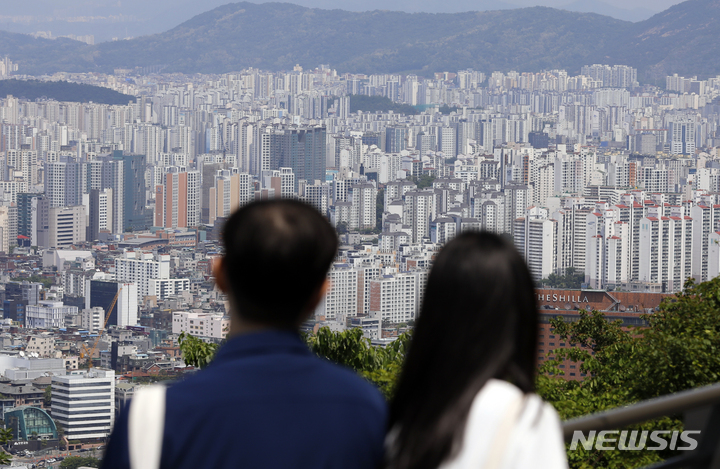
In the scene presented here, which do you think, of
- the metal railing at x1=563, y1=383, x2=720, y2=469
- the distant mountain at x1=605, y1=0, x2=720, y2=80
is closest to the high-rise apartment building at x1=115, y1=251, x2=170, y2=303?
the metal railing at x1=563, y1=383, x2=720, y2=469

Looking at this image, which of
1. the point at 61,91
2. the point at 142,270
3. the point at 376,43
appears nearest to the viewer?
the point at 142,270

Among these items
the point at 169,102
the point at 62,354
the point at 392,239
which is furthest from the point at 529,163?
the point at 169,102

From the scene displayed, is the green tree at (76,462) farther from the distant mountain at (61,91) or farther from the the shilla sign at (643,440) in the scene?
the distant mountain at (61,91)

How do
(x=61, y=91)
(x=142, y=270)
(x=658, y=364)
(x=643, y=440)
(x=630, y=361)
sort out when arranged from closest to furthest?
(x=643, y=440) → (x=658, y=364) → (x=630, y=361) → (x=142, y=270) → (x=61, y=91)

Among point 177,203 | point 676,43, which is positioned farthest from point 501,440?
point 676,43

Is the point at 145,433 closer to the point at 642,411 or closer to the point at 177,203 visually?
the point at 642,411

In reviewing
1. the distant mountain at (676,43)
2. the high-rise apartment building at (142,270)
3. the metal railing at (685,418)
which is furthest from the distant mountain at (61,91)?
the metal railing at (685,418)
